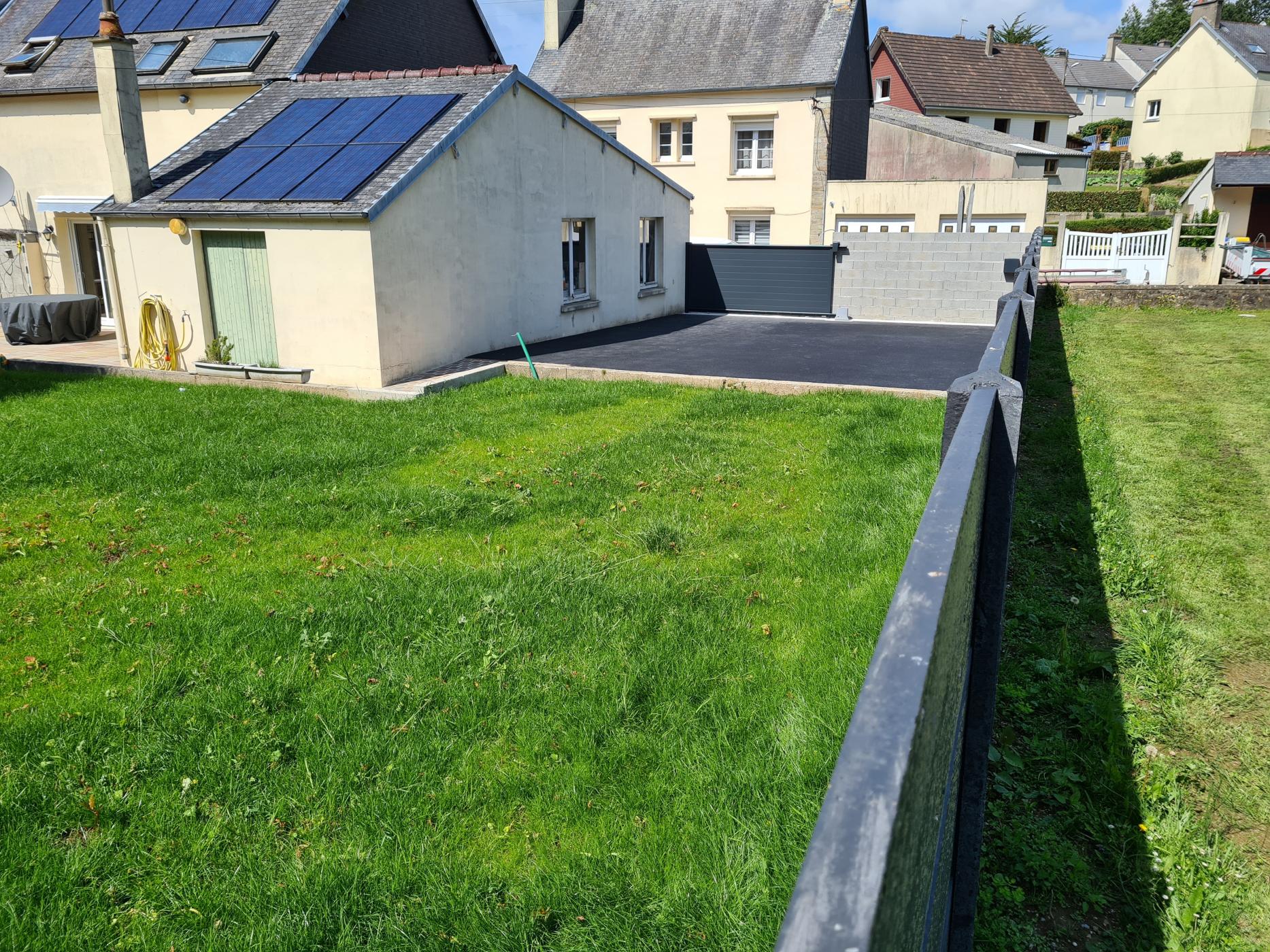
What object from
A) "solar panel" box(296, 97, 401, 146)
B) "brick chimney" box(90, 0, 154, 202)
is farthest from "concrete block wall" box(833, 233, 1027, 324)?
"brick chimney" box(90, 0, 154, 202)

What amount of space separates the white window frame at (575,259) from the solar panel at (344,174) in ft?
15.2

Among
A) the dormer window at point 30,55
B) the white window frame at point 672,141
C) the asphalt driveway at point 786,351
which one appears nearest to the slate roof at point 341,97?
the asphalt driveway at point 786,351

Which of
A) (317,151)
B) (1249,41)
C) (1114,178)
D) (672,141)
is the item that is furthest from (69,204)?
(1249,41)

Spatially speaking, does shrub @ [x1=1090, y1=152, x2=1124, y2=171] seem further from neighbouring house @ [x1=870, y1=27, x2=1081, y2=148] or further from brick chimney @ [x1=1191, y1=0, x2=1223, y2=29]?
neighbouring house @ [x1=870, y1=27, x2=1081, y2=148]

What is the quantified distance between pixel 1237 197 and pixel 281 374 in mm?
36582

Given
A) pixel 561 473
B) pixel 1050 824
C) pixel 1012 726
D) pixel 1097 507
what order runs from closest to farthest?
pixel 1050 824, pixel 1012 726, pixel 1097 507, pixel 561 473

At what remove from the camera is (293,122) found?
15305 millimetres

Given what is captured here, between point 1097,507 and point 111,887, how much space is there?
21.5 ft

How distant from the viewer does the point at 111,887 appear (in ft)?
Answer: 10.7

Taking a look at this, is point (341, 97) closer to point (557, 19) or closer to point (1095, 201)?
point (557, 19)

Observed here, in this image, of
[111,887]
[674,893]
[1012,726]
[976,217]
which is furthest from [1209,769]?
[976,217]

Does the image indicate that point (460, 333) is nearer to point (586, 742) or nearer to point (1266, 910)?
point (586, 742)

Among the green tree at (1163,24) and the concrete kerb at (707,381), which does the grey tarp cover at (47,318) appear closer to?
the concrete kerb at (707,381)

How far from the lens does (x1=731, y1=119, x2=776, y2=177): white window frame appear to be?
103 ft
